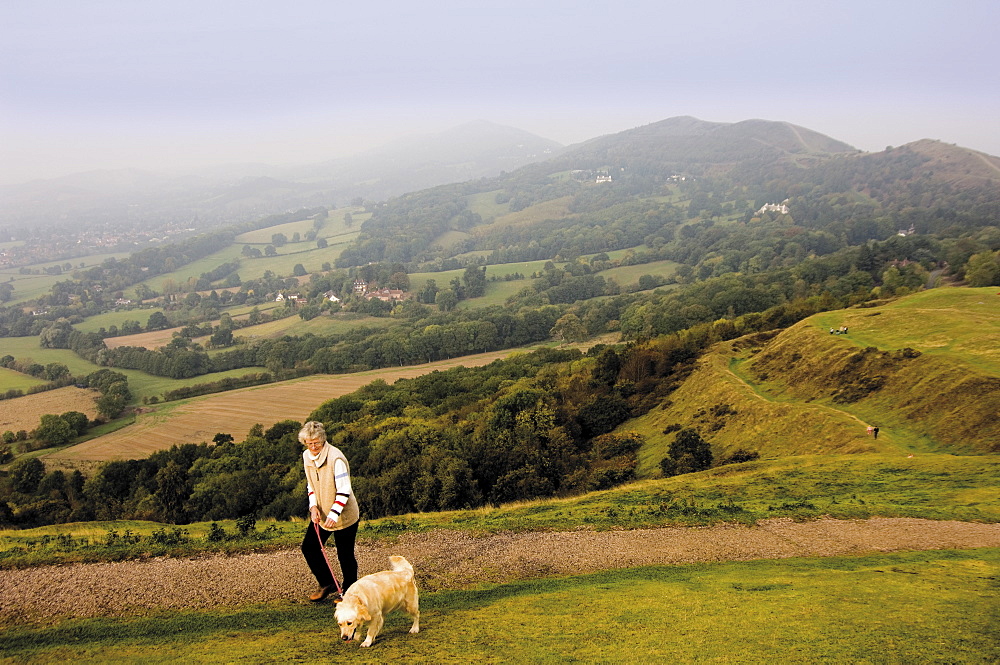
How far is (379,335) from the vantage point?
357 feet

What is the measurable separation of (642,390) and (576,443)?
36.5ft

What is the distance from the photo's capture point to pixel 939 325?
36.1 metres

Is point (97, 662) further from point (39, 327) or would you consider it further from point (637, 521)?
point (39, 327)

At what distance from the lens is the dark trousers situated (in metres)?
8.77

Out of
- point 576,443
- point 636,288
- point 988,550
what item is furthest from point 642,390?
point 636,288

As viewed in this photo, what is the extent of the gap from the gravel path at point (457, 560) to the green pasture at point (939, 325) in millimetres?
20731

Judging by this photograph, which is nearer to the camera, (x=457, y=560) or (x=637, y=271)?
(x=457, y=560)

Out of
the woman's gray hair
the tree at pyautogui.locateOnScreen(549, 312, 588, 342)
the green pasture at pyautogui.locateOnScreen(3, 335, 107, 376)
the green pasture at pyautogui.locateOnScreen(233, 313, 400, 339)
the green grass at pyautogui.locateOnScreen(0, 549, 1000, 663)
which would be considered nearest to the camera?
the green grass at pyautogui.locateOnScreen(0, 549, 1000, 663)

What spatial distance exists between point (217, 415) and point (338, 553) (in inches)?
2800

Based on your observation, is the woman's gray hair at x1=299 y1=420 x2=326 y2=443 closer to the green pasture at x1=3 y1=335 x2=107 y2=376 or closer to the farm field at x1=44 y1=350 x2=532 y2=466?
the farm field at x1=44 y1=350 x2=532 y2=466

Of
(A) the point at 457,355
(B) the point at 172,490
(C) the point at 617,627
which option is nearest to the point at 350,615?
(C) the point at 617,627

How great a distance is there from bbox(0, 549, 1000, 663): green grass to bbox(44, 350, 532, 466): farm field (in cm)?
5801

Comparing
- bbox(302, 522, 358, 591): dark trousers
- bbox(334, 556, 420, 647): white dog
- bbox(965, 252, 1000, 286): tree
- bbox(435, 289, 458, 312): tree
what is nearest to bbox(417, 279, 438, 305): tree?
bbox(435, 289, 458, 312): tree

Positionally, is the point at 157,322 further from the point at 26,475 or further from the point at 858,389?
the point at 858,389
